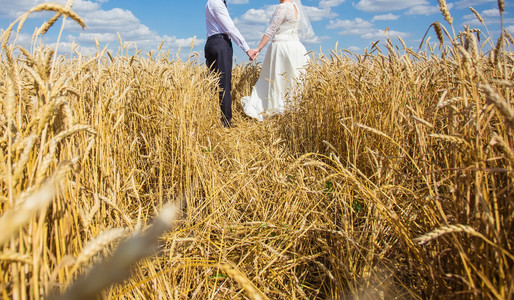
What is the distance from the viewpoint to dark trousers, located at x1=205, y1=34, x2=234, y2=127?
386 cm

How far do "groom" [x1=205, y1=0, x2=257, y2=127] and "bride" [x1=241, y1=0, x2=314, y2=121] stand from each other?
479mm

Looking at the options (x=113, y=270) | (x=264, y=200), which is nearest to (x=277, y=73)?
(x=264, y=200)

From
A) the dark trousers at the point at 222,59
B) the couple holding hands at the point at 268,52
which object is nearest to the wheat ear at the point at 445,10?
the couple holding hands at the point at 268,52

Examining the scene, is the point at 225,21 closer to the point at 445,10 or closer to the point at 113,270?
the point at 445,10

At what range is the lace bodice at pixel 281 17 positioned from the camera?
428 centimetres

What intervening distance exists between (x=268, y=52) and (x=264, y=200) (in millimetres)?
3400

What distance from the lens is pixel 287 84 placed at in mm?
4602

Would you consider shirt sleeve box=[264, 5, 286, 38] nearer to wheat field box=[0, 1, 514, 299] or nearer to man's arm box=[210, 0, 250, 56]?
man's arm box=[210, 0, 250, 56]

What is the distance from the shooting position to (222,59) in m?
3.89

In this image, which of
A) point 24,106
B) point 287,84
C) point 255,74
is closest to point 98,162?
point 24,106

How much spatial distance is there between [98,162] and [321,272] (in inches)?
35.7

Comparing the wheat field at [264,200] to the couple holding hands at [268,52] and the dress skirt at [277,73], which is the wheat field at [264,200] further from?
the dress skirt at [277,73]

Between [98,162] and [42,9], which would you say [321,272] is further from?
[42,9]

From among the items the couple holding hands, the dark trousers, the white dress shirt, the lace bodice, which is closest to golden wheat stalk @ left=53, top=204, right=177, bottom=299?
the couple holding hands
